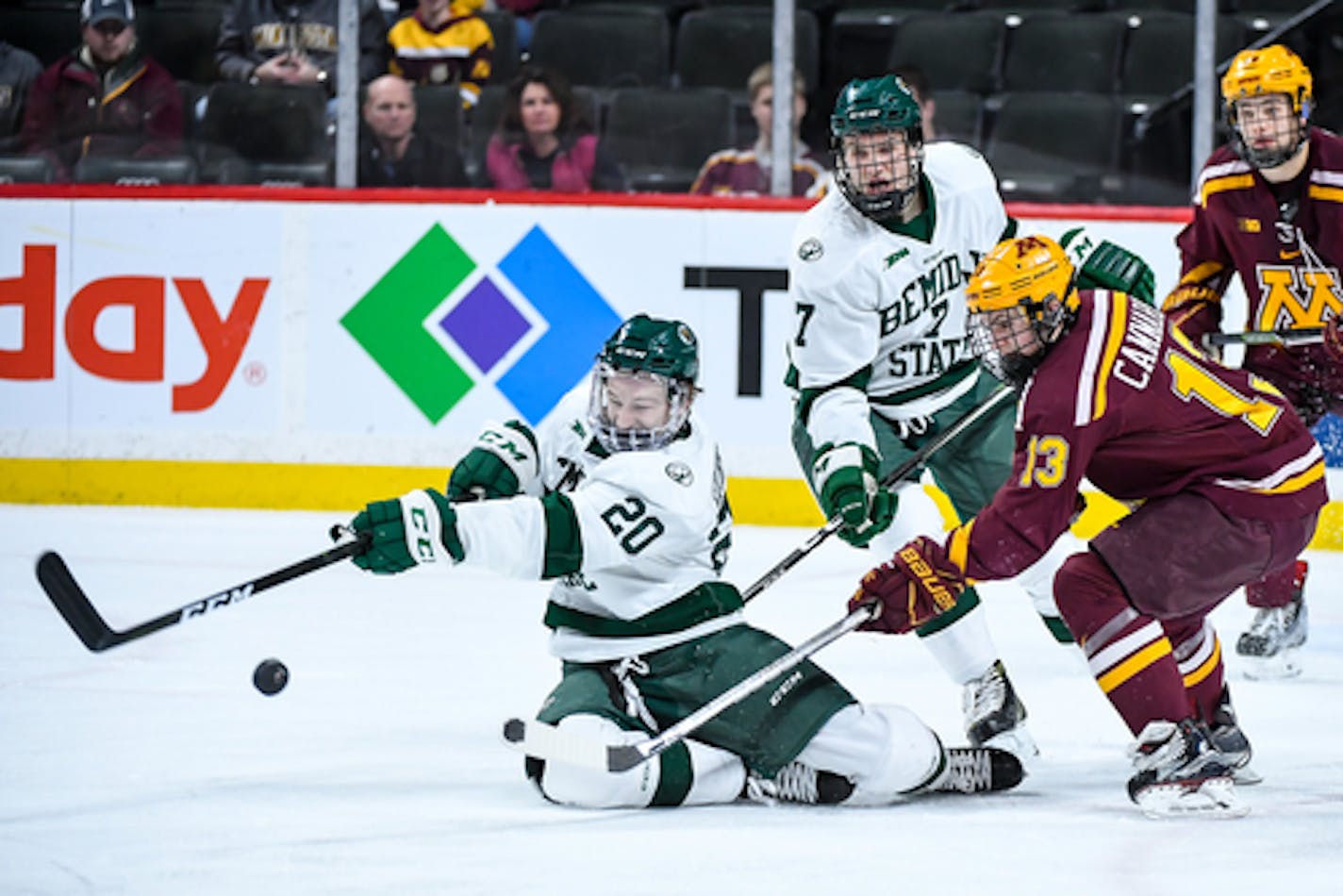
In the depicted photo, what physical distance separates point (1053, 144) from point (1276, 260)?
1.63 m

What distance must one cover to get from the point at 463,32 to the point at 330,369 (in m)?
1.03

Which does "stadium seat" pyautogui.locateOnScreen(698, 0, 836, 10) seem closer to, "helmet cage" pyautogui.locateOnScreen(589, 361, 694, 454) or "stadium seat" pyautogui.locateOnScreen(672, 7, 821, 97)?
"stadium seat" pyautogui.locateOnScreen(672, 7, 821, 97)

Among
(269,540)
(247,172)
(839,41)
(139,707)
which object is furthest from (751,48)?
(139,707)

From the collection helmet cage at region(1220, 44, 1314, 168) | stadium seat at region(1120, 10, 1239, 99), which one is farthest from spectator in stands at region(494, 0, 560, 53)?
helmet cage at region(1220, 44, 1314, 168)

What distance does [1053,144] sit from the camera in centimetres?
594

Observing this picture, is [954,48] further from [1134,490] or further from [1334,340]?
[1134,490]

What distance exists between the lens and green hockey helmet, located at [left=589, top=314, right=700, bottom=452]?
9.96 feet

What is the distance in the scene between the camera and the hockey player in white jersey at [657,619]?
9.74 ft

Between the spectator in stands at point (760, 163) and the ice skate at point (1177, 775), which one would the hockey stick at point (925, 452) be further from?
the spectator in stands at point (760, 163)

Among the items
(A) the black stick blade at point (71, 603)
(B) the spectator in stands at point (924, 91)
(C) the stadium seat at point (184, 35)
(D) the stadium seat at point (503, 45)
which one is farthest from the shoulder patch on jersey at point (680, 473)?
(C) the stadium seat at point (184, 35)

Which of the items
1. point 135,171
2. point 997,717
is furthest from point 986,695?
point 135,171

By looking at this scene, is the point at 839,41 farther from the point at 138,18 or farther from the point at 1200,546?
the point at 1200,546

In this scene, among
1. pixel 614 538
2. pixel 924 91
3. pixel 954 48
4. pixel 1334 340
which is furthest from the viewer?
pixel 954 48

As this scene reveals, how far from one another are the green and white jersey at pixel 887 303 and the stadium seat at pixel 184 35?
3007mm
